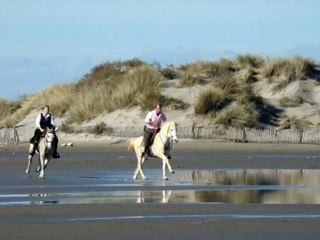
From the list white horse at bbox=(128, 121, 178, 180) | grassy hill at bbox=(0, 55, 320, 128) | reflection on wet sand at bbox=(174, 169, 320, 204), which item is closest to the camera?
reflection on wet sand at bbox=(174, 169, 320, 204)

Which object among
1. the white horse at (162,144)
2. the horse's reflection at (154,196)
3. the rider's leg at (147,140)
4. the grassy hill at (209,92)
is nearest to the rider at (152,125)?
the rider's leg at (147,140)

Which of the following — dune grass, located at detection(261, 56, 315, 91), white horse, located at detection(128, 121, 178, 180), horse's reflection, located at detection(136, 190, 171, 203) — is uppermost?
dune grass, located at detection(261, 56, 315, 91)

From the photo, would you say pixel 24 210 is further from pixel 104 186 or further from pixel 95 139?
pixel 95 139

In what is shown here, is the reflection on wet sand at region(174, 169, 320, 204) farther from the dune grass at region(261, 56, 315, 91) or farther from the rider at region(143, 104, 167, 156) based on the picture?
the dune grass at region(261, 56, 315, 91)

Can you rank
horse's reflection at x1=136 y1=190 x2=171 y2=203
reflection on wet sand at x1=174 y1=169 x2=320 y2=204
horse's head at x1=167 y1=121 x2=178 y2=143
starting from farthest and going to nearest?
horse's head at x1=167 y1=121 x2=178 y2=143, reflection on wet sand at x1=174 y1=169 x2=320 y2=204, horse's reflection at x1=136 y1=190 x2=171 y2=203

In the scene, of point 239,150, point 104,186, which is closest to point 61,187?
point 104,186

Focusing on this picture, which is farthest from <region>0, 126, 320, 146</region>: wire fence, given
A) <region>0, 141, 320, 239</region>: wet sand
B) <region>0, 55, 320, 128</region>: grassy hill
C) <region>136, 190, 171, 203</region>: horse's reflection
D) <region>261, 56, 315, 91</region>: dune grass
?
<region>136, 190, 171, 203</region>: horse's reflection

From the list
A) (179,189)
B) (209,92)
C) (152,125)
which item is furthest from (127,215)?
(209,92)

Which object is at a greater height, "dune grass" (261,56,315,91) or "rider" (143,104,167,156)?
"dune grass" (261,56,315,91)

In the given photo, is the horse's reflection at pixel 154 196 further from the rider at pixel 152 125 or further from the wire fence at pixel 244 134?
the wire fence at pixel 244 134

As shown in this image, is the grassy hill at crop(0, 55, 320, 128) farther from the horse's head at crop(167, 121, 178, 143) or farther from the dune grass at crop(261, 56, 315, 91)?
the horse's head at crop(167, 121, 178, 143)

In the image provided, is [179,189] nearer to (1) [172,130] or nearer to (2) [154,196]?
(2) [154,196]

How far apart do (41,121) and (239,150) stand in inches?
544

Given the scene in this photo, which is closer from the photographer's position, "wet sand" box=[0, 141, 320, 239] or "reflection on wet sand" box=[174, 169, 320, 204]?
"wet sand" box=[0, 141, 320, 239]
